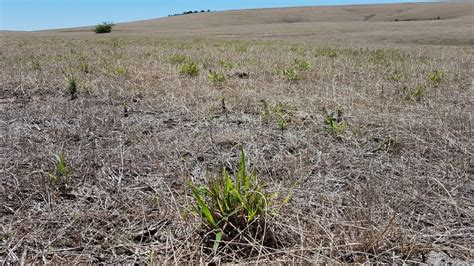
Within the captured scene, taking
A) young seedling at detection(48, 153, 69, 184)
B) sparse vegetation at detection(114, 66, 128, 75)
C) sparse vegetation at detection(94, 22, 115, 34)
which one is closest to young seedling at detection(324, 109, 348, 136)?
young seedling at detection(48, 153, 69, 184)

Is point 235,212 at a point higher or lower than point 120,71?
lower

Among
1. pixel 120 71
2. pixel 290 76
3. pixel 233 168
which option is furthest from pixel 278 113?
pixel 120 71

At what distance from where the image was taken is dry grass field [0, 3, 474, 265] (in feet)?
6.64

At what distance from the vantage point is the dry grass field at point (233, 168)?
6.64ft

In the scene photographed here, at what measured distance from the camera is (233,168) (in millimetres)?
3006

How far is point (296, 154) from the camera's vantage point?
3174 millimetres

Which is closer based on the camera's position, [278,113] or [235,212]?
[235,212]

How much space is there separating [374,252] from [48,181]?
208 centimetres

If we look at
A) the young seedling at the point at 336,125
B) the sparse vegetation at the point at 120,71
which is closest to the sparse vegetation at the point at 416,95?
the young seedling at the point at 336,125

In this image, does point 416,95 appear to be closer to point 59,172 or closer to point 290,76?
point 290,76

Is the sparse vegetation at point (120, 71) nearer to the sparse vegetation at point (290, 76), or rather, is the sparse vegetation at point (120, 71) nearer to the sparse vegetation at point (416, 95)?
the sparse vegetation at point (290, 76)

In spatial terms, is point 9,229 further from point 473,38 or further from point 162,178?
point 473,38

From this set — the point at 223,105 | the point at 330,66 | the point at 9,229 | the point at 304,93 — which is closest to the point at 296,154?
the point at 223,105

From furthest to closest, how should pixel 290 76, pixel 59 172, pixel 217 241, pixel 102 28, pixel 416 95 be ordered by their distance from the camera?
1. pixel 102 28
2. pixel 290 76
3. pixel 416 95
4. pixel 59 172
5. pixel 217 241
